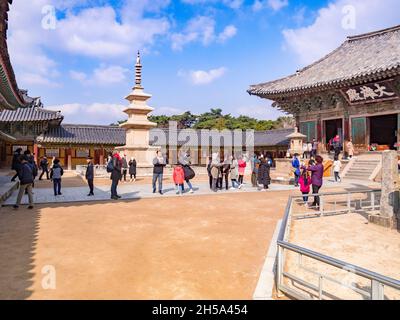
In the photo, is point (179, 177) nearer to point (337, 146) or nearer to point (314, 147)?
point (337, 146)

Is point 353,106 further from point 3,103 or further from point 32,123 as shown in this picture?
point 32,123

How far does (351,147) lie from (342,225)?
15.3 m

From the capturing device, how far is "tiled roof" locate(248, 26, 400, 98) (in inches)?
736

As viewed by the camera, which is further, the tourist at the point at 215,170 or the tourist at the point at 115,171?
the tourist at the point at 215,170

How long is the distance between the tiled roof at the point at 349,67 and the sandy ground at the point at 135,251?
1414cm

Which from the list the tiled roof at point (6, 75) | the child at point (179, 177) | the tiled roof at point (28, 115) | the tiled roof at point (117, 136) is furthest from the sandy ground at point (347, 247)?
the tiled roof at point (28, 115)

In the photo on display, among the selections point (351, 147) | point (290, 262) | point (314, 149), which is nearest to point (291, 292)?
point (290, 262)

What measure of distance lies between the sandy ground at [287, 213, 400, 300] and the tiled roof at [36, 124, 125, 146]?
2874 cm

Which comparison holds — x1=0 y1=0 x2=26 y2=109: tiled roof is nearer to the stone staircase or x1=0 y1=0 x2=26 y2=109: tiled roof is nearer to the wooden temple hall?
the stone staircase

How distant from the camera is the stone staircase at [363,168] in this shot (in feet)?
56.6

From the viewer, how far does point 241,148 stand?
3925 cm

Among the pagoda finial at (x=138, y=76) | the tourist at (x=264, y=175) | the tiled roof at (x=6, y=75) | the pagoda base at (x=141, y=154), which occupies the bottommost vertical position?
the tourist at (x=264, y=175)

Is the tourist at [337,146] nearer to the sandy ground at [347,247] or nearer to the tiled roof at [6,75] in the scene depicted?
the sandy ground at [347,247]
